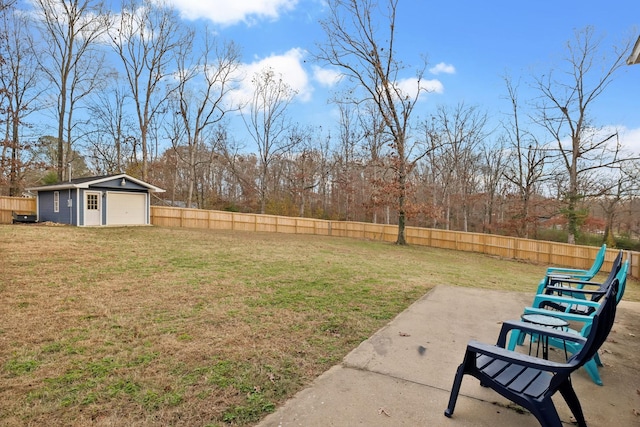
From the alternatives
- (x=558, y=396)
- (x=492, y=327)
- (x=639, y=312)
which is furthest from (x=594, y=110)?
(x=558, y=396)

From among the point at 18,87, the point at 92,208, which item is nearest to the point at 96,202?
the point at 92,208

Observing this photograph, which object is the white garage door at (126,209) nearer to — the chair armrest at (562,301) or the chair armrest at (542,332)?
the chair armrest at (562,301)

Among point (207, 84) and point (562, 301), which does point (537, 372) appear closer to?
point (562, 301)

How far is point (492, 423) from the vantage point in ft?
6.65

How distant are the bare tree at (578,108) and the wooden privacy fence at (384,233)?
4.71 meters

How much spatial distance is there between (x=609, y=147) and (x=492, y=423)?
23.2 m

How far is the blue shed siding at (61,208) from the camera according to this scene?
1554cm

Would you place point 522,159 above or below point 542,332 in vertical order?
above

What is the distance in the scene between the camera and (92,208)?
Result: 15.7 metres

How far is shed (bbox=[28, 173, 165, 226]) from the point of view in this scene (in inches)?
607

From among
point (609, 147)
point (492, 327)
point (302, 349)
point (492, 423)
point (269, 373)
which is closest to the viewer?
Result: point (492, 423)

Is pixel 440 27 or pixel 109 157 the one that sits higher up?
pixel 440 27

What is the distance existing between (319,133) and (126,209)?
16.8m

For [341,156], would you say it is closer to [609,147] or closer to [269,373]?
[609,147]
